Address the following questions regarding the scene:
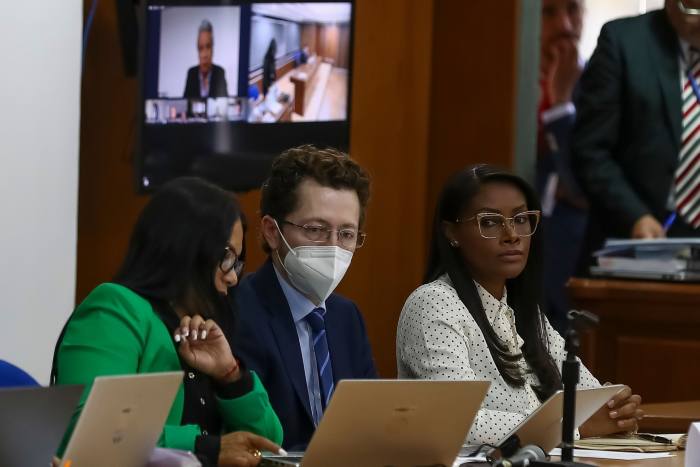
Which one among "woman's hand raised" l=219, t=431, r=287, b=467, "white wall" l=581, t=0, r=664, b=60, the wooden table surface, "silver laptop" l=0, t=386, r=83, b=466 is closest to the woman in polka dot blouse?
the wooden table surface

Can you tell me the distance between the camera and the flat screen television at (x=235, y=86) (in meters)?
4.55

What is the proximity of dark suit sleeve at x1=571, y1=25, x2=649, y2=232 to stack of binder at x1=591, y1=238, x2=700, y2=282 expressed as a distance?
1.82 feet

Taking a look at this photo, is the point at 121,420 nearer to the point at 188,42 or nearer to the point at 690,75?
the point at 188,42

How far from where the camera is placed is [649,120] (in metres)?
5.43

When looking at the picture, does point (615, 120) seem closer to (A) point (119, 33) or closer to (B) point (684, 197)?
(B) point (684, 197)

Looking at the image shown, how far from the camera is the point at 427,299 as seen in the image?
3207 mm

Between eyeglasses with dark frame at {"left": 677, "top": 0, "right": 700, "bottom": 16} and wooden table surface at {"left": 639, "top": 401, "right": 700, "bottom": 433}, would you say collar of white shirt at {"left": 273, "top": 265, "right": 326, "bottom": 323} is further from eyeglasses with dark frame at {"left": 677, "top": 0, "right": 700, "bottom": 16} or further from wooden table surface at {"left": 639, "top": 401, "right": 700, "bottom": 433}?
eyeglasses with dark frame at {"left": 677, "top": 0, "right": 700, "bottom": 16}

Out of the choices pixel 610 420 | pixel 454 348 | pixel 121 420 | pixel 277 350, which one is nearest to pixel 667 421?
pixel 610 420

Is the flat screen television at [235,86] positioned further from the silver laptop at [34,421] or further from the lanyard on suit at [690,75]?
the silver laptop at [34,421]

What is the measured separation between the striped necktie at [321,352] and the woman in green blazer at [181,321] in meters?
0.33

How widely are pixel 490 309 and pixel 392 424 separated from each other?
41.4 inches

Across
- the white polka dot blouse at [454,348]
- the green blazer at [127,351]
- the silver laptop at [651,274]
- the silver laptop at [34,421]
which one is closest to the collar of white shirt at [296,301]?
the white polka dot blouse at [454,348]

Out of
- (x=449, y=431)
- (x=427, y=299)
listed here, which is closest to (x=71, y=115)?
(x=427, y=299)

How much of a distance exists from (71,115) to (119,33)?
1.10m
